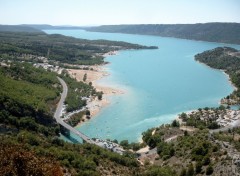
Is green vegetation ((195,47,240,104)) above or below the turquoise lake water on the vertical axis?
above

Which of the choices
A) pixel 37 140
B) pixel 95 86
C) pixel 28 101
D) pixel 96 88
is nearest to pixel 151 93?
pixel 96 88

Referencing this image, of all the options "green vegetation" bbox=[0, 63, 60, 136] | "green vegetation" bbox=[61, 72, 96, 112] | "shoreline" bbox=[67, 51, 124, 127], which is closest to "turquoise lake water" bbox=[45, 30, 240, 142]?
"shoreline" bbox=[67, 51, 124, 127]

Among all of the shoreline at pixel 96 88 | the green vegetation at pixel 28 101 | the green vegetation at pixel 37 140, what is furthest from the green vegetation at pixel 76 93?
the green vegetation at pixel 37 140

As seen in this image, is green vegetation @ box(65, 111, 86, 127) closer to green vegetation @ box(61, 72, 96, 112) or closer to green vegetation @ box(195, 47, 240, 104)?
green vegetation @ box(61, 72, 96, 112)

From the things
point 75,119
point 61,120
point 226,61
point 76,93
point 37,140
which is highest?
point 226,61

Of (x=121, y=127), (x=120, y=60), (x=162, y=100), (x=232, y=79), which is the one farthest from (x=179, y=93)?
(x=120, y=60)

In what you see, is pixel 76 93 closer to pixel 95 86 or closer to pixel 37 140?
pixel 95 86
